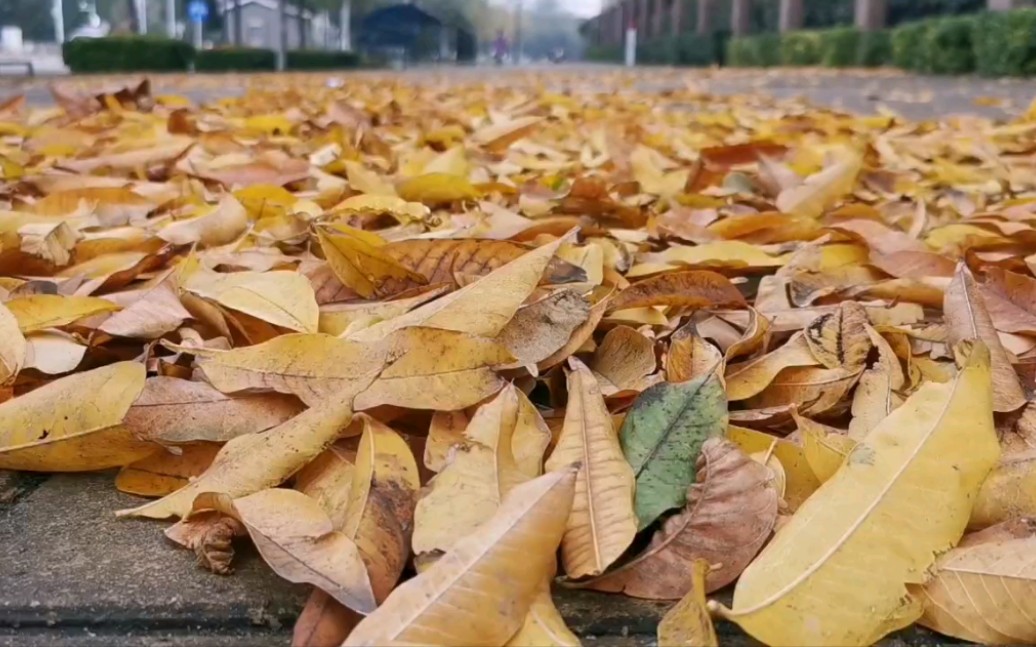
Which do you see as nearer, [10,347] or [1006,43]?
[10,347]

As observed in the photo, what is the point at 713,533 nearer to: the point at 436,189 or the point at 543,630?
the point at 543,630

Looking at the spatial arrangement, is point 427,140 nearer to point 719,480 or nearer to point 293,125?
point 293,125

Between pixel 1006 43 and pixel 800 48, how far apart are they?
707 cm

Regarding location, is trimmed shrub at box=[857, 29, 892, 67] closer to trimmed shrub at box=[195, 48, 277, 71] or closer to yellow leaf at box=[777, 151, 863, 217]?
yellow leaf at box=[777, 151, 863, 217]

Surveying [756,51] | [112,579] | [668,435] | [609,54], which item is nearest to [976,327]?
[668,435]

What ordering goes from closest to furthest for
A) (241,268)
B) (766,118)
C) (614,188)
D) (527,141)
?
(241,268) → (614,188) → (527,141) → (766,118)

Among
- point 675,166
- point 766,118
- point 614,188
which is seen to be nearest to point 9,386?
point 614,188

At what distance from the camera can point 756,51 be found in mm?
18594

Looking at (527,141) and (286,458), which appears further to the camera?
(527,141)

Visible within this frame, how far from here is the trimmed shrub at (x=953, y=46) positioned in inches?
414

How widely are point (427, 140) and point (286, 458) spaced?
7.51 feet

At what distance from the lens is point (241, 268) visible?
1.37 m

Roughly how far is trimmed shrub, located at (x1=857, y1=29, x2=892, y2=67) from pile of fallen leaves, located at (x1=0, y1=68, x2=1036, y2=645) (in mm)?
13191

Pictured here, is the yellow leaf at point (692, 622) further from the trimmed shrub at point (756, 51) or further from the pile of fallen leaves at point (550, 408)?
the trimmed shrub at point (756, 51)
